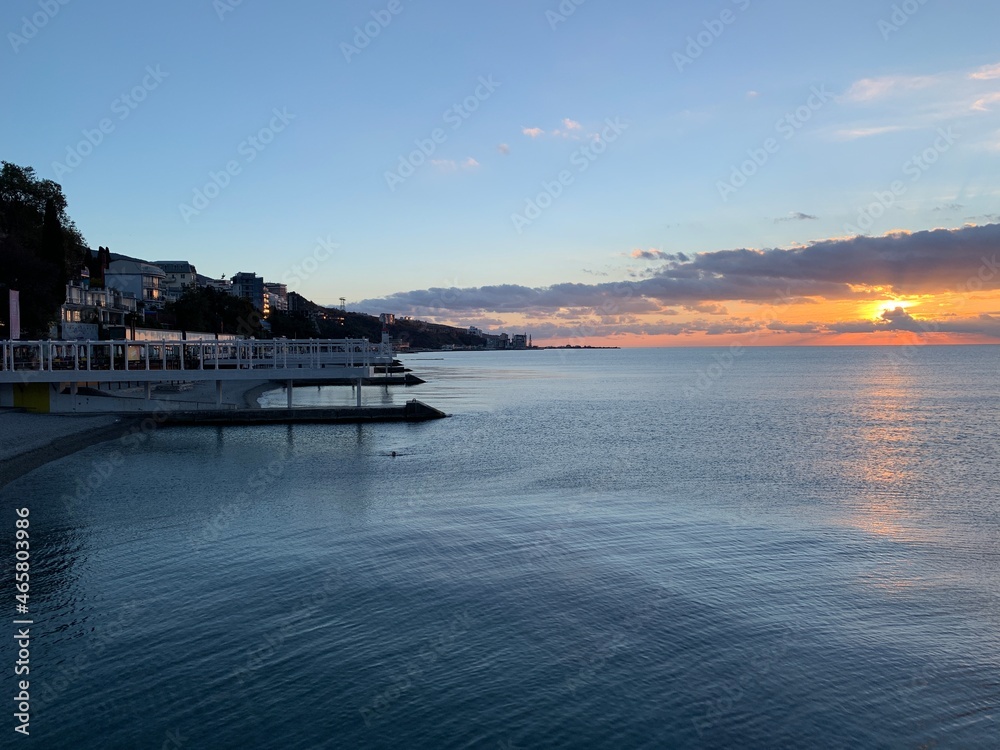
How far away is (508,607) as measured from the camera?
18156mm

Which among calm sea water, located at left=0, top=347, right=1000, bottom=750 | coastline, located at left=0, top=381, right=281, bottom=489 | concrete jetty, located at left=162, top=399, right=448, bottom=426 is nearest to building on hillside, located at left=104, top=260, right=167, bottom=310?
coastline, located at left=0, top=381, right=281, bottom=489

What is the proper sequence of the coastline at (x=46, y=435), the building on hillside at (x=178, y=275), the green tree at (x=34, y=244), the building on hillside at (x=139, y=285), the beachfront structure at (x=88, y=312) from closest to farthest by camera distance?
the coastline at (x=46, y=435), the green tree at (x=34, y=244), the beachfront structure at (x=88, y=312), the building on hillside at (x=139, y=285), the building on hillside at (x=178, y=275)

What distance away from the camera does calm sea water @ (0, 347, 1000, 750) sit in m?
13.0

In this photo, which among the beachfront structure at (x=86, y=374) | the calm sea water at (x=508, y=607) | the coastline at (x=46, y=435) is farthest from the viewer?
the beachfront structure at (x=86, y=374)

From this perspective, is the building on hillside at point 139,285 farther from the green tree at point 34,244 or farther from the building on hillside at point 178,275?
the green tree at point 34,244

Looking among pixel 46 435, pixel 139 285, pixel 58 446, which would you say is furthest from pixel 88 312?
pixel 58 446

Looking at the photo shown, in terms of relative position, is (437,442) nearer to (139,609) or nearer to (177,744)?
(139,609)

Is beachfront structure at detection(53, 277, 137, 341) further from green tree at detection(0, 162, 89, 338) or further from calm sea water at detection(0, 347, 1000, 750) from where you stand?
calm sea water at detection(0, 347, 1000, 750)

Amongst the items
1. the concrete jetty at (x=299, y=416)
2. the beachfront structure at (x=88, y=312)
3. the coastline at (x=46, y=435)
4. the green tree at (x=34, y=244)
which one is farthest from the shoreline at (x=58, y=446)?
the beachfront structure at (x=88, y=312)

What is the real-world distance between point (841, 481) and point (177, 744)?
33680 mm

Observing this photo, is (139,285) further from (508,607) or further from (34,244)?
(508,607)

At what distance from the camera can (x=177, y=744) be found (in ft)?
39.6

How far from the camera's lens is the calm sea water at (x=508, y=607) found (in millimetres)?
13016

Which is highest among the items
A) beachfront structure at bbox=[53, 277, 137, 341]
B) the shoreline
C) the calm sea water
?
beachfront structure at bbox=[53, 277, 137, 341]
